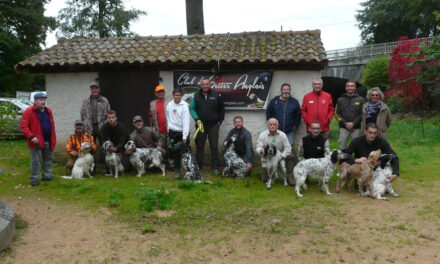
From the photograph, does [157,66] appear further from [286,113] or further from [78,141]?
[286,113]

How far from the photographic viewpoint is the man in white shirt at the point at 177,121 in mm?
7766

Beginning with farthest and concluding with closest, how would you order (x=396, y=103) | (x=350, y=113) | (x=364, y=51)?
(x=364, y=51) < (x=396, y=103) < (x=350, y=113)

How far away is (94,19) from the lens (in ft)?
89.6

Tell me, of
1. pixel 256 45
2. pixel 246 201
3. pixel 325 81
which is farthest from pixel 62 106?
pixel 325 81

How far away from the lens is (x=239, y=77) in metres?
8.84

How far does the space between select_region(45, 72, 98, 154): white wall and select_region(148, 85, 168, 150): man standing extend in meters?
1.97

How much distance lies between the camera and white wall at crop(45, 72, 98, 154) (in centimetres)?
937

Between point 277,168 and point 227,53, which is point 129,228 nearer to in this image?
point 277,168

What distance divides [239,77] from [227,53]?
671 mm

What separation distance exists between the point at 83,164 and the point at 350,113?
5905 millimetres

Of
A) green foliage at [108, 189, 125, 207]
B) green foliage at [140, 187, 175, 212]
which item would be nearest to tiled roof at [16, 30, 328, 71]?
green foliage at [108, 189, 125, 207]

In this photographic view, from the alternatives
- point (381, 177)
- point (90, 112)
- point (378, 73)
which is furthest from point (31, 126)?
point (378, 73)

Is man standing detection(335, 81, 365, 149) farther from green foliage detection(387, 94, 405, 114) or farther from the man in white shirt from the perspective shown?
green foliage detection(387, 94, 405, 114)

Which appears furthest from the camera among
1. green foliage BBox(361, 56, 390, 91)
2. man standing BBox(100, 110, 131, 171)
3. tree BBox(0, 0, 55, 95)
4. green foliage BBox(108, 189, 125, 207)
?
tree BBox(0, 0, 55, 95)
